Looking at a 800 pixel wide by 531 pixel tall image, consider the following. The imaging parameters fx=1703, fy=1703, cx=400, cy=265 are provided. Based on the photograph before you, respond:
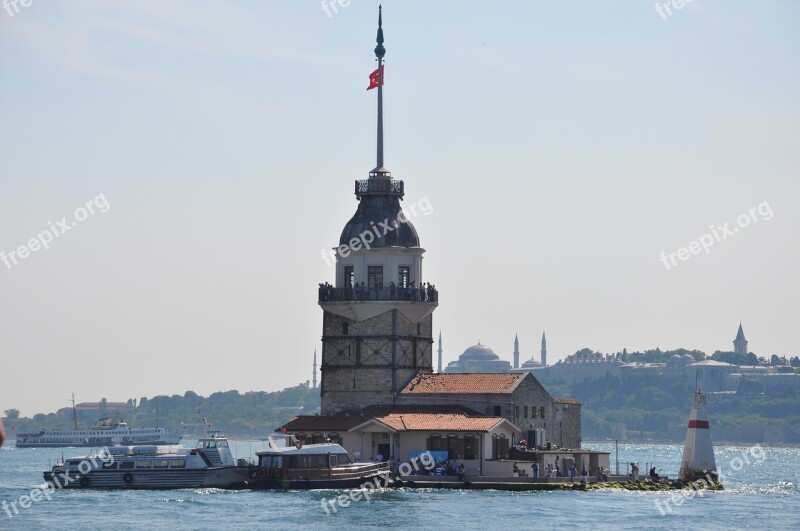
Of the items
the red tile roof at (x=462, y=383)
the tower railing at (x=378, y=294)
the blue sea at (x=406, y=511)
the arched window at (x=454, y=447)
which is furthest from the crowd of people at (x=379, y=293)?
the blue sea at (x=406, y=511)

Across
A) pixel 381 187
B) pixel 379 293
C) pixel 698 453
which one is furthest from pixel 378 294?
pixel 698 453

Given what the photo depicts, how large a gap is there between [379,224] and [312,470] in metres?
17.0

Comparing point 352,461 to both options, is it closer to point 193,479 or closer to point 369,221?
point 193,479

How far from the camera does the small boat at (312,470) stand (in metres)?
78.2

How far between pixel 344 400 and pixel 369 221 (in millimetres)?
9572

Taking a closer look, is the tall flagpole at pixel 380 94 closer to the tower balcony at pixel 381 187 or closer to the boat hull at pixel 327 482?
the tower balcony at pixel 381 187

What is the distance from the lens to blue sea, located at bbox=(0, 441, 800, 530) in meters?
65.7

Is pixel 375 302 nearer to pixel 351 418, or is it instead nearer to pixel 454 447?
pixel 351 418

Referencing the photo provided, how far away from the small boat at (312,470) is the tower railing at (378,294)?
445 inches

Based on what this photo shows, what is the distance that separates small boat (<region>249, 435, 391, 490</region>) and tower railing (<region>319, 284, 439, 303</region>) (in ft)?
37.1

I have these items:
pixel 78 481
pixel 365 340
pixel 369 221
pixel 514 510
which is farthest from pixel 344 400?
pixel 514 510

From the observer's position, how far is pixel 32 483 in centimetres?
9644

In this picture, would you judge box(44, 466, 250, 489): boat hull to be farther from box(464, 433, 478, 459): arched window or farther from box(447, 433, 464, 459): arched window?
box(464, 433, 478, 459): arched window

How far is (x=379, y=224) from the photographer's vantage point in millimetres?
90375
